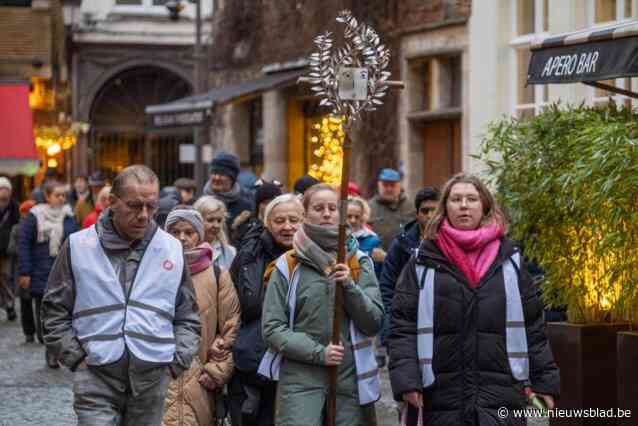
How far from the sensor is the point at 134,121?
141ft

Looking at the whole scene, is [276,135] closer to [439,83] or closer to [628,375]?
[439,83]

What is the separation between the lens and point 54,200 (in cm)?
1634

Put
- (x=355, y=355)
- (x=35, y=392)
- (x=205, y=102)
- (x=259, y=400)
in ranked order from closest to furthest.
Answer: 1. (x=355, y=355)
2. (x=259, y=400)
3. (x=35, y=392)
4. (x=205, y=102)

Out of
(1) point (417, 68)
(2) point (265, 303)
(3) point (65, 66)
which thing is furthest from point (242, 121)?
(2) point (265, 303)

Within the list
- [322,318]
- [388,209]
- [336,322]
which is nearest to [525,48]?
[388,209]

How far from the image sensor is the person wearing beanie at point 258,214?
9.20m

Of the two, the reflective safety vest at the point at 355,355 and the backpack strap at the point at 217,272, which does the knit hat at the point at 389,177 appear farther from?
the reflective safety vest at the point at 355,355

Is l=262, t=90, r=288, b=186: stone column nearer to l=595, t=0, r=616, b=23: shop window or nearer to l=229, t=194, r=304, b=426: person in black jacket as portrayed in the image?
l=595, t=0, r=616, b=23: shop window

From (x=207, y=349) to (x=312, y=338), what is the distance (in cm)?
122

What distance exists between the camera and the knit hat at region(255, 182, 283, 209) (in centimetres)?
1059

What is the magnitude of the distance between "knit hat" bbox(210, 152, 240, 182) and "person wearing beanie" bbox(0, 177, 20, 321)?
20.8ft

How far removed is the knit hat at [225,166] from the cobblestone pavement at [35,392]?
2.28m

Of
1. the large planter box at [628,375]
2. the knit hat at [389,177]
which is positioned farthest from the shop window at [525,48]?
the large planter box at [628,375]

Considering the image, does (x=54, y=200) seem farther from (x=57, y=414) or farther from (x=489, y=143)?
(x=489, y=143)
